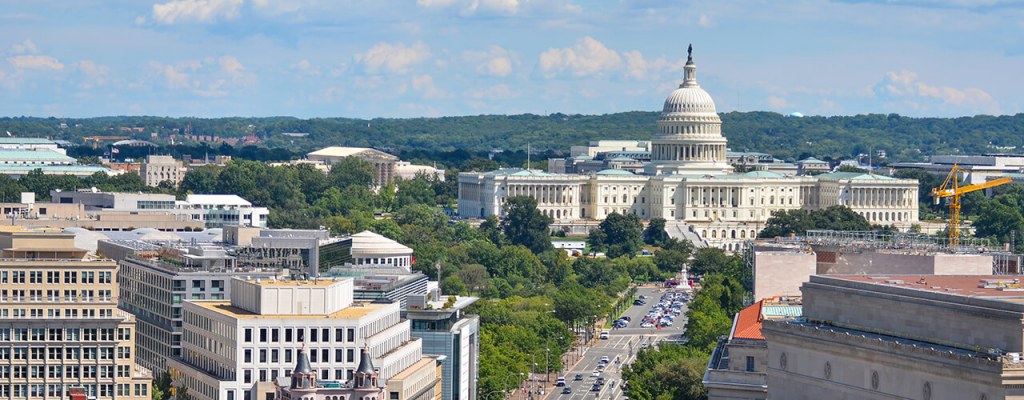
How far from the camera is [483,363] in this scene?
5438 inches

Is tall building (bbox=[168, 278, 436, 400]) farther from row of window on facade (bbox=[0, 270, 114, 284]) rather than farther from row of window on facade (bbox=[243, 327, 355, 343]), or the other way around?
row of window on facade (bbox=[0, 270, 114, 284])

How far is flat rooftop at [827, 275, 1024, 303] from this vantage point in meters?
73.4

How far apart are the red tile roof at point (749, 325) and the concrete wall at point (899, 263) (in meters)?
5.68

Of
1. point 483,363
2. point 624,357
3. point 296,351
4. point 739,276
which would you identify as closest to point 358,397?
point 296,351

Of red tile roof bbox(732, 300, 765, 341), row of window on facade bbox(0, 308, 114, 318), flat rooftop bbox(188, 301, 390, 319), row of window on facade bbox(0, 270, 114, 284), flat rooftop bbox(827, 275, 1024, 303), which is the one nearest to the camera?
flat rooftop bbox(827, 275, 1024, 303)

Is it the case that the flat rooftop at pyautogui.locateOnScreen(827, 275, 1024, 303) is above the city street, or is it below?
above

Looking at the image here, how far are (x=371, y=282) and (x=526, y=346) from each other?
124ft

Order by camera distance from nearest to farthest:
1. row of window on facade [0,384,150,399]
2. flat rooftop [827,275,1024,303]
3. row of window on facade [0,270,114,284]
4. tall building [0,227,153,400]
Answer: flat rooftop [827,275,1024,303] < row of window on facade [0,384,150,399] < tall building [0,227,153,400] < row of window on facade [0,270,114,284]

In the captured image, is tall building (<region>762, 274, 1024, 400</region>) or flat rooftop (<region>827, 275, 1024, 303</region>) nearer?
tall building (<region>762, 274, 1024, 400</region>)

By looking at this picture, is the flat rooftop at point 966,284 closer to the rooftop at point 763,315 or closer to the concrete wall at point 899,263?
the rooftop at point 763,315

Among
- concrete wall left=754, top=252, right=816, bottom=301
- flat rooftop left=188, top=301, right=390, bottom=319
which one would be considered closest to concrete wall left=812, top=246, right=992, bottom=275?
concrete wall left=754, top=252, right=816, bottom=301

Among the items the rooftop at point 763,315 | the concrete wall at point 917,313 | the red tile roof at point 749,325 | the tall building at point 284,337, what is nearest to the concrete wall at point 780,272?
the red tile roof at point 749,325

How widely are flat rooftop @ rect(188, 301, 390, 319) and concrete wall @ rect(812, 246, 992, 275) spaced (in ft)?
60.5

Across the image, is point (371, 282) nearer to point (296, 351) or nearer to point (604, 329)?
point (296, 351)
